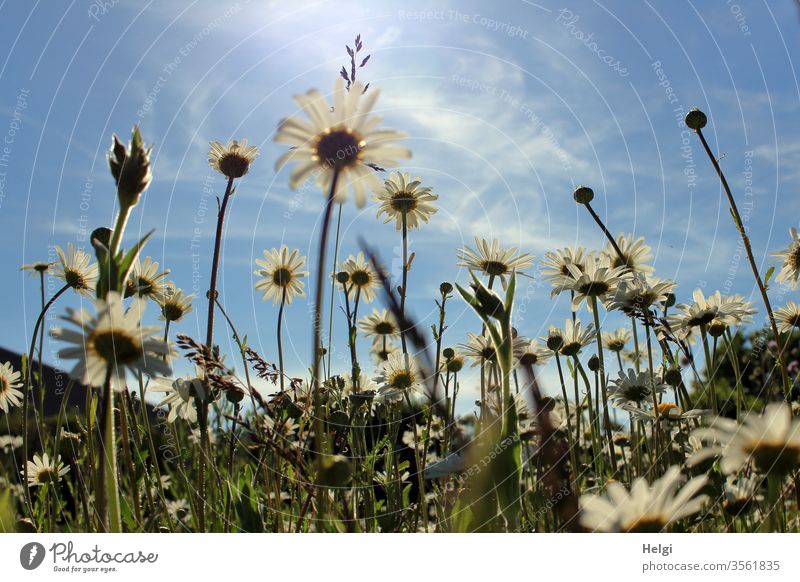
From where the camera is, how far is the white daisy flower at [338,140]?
3.13ft

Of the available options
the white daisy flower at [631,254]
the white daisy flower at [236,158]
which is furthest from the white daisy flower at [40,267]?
the white daisy flower at [631,254]

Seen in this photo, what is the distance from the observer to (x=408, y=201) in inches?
63.1

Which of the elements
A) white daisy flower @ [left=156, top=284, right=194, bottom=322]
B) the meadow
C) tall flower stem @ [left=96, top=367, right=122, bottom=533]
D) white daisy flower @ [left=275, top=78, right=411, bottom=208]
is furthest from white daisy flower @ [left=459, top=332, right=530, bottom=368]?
tall flower stem @ [left=96, top=367, right=122, bottom=533]

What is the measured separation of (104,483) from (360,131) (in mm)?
618

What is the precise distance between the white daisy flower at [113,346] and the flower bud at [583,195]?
1.09 meters

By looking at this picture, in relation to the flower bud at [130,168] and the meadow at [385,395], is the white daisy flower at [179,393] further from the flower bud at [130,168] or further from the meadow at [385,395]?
the flower bud at [130,168]

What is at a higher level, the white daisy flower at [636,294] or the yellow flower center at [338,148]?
the yellow flower center at [338,148]

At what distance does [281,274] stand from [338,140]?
0.74m

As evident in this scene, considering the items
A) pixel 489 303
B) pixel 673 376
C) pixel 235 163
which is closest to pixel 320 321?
pixel 489 303

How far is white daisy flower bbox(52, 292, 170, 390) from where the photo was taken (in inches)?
24.5

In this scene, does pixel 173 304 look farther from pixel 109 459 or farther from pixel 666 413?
pixel 666 413

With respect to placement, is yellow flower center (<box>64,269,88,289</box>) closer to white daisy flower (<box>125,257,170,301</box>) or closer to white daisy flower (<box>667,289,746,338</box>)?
white daisy flower (<box>125,257,170,301</box>)

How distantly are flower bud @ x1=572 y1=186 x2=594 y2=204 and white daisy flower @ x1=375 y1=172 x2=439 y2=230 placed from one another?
0.36m
